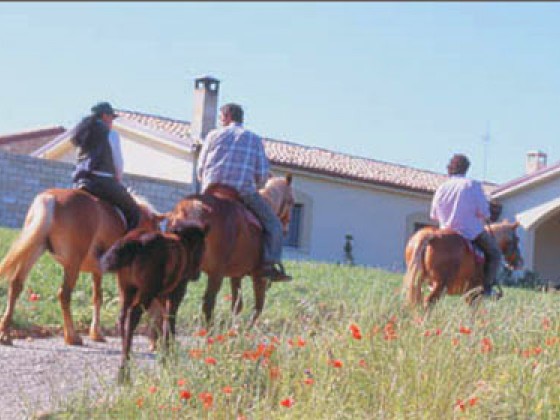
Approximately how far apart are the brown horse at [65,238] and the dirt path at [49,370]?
0.37m

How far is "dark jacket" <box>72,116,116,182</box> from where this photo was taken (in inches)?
410

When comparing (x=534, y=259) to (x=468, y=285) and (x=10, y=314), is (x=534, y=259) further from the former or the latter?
(x=10, y=314)

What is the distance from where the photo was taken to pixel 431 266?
12.1m

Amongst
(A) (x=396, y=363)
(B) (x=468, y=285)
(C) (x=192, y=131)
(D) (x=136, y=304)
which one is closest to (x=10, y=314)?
(D) (x=136, y=304)

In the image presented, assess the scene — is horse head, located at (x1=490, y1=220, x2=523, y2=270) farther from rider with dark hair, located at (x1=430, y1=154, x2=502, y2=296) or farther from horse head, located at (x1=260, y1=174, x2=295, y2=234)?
horse head, located at (x1=260, y1=174, x2=295, y2=234)

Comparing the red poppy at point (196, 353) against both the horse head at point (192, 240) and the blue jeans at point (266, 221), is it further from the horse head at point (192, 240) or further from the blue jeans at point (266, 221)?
the blue jeans at point (266, 221)

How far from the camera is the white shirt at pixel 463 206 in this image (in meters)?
12.4

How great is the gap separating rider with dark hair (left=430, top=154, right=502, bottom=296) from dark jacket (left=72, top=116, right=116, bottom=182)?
13.6 feet

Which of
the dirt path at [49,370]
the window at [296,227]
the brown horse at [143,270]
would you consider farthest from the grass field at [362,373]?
the window at [296,227]

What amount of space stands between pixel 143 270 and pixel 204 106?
26.3 metres

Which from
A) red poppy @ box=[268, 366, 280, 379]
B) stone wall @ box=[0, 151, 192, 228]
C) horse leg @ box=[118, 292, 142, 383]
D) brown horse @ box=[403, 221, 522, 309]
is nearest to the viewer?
red poppy @ box=[268, 366, 280, 379]

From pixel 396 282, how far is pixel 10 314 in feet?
35.1

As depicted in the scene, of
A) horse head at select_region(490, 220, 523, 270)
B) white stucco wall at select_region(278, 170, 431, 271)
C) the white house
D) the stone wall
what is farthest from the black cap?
white stucco wall at select_region(278, 170, 431, 271)

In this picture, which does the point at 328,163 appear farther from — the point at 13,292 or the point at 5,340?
the point at 5,340
